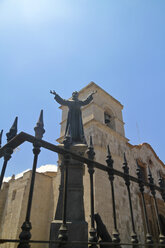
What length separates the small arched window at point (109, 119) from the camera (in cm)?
1598

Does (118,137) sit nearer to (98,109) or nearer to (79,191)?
(98,109)

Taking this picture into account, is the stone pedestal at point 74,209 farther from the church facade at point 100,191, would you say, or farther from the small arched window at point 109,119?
the small arched window at point 109,119

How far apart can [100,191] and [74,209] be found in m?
7.52

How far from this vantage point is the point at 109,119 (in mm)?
16406

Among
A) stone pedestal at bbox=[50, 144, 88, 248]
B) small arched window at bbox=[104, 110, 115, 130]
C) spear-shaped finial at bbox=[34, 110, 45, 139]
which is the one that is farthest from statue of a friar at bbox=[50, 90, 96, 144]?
small arched window at bbox=[104, 110, 115, 130]

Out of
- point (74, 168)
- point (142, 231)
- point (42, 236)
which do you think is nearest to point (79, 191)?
point (74, 168)

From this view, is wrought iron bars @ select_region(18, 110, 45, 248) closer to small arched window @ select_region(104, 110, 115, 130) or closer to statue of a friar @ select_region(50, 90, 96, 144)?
statue of a friar @ select_region(50, 90, 96, 144)

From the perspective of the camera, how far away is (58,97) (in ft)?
15.0

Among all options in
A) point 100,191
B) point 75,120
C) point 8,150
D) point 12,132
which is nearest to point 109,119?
point 100,191

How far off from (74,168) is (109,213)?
7541mm

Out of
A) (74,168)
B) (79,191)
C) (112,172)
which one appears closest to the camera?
(112,172)

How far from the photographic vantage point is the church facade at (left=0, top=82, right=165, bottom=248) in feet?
34.0

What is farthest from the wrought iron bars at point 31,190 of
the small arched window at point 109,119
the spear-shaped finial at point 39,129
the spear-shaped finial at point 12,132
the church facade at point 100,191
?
the small arched window at point 109,119

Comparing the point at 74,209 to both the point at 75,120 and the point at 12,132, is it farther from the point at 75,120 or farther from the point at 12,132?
the point at 75,120
